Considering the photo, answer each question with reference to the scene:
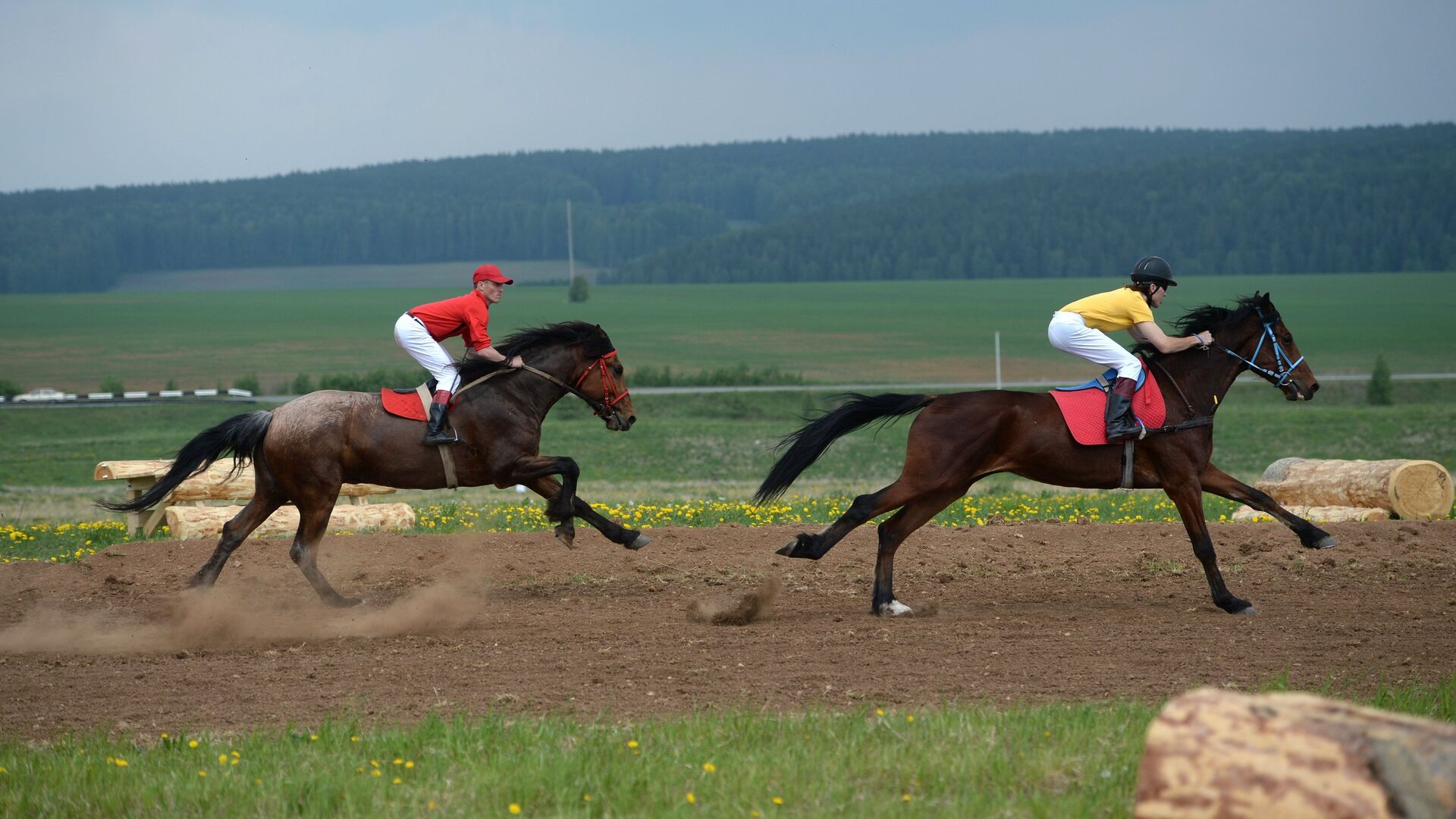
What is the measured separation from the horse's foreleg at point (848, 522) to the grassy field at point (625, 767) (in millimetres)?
2938

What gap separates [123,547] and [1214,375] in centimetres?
966

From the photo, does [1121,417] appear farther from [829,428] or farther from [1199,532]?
[829,428]

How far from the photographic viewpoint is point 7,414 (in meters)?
39.8

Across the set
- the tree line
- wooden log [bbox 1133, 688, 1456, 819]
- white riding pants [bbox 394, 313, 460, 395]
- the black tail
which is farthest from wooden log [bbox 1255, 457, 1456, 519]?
the tree line

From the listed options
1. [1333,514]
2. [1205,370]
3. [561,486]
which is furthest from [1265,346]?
[561,486]

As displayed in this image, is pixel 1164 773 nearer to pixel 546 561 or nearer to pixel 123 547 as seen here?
pixel 546 561

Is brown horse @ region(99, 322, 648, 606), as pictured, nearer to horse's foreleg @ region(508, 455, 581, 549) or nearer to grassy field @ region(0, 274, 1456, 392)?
horse's foreleg @ region(508, 455, 581, 549)

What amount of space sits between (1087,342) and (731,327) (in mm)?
91089

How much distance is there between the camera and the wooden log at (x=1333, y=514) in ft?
44.7

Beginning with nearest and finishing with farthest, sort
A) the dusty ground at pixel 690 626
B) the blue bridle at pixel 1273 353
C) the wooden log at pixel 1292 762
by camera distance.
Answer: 1. the wooden log at pixel 1292 762
2. the dusty ground at pixel 690 626
3. the blue bridle at pixel 1273 353

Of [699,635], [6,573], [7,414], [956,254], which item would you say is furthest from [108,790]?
[956,254]

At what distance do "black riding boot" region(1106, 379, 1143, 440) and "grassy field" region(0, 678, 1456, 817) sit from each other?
10.6ft

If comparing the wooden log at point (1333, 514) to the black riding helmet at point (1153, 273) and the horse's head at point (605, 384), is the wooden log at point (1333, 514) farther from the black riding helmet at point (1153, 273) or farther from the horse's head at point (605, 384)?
the horse's head at point (605, 384)

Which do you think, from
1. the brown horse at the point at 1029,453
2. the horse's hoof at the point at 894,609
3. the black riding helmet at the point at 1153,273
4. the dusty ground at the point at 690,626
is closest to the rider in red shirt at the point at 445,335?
the dusty ground at the point at 690,626
